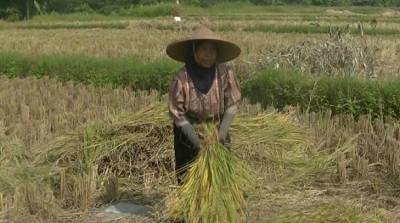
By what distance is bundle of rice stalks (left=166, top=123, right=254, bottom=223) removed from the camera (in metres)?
3.68

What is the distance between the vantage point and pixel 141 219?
4.26 meters

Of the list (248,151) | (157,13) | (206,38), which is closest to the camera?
(206,38)

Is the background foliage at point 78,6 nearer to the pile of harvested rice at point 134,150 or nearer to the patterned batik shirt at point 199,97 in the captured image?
the pile of harvested rice at point 134,150

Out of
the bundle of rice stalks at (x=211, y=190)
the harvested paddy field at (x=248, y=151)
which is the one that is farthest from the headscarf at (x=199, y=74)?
the harvested paddy field at (x=248, y=151)

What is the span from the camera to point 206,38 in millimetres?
3842

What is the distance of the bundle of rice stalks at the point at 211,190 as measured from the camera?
12.1ft

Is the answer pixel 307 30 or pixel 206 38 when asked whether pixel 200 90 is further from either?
pixel 307 30

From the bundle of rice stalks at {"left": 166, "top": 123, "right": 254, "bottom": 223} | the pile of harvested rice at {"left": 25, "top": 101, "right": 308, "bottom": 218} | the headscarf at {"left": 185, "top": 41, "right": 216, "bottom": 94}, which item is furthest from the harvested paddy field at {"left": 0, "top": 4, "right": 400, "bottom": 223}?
the headscarf at {"left": 185, "top": 41, "right": 216, "bottom": 94}

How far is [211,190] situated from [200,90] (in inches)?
26.9

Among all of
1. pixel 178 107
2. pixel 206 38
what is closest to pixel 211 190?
pixel 178 107

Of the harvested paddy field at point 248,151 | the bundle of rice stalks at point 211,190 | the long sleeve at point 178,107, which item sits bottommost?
the harvested paddy field at point 248,151

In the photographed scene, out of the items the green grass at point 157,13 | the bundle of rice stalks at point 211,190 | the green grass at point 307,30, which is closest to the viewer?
the bundle of rice stalks at point 211,190

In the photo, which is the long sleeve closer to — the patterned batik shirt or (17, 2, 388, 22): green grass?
the patterned batik shirt

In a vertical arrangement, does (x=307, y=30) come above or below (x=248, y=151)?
below
